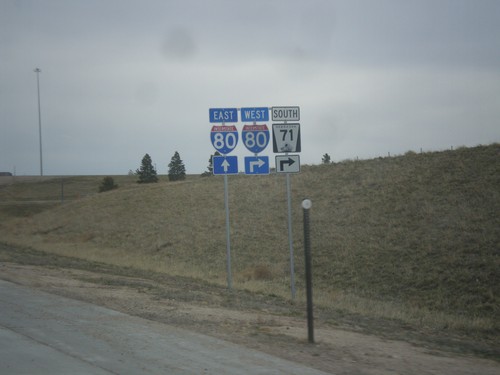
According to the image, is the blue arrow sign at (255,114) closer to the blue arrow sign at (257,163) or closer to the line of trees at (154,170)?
the blue arrow sign at (257,163)

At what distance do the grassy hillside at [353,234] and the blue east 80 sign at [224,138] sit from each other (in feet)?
15.1

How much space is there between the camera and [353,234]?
86.0 ft

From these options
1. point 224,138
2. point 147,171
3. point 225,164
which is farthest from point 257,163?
point 147,171

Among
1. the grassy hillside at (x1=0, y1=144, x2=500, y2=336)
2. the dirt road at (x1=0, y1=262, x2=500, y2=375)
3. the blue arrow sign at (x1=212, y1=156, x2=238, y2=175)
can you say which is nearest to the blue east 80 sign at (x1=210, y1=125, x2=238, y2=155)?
the blue arrow sign at (x1=212, y1=156, x2=238, y2=175)

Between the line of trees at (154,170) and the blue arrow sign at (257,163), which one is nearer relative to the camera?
the blue arrow sign at (257,163)

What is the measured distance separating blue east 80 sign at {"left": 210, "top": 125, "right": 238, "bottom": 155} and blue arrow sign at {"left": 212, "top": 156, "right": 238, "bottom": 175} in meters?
0.28

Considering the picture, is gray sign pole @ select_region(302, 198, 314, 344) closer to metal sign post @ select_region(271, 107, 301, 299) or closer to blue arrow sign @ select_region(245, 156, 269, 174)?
metal sign post @ select_region(271, 107, 301, 299)

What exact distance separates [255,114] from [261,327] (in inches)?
320

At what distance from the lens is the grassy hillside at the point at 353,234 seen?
58.1 feet

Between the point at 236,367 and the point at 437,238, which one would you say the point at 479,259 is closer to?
the point at 437,238

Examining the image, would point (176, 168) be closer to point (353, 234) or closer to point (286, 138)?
point (353, 234)

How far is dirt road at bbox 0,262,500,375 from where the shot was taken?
7.67 m

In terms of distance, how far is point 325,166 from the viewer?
44500mm

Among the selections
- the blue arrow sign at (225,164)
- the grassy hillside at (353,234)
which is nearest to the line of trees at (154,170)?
the grassy hillside at (353,234)
